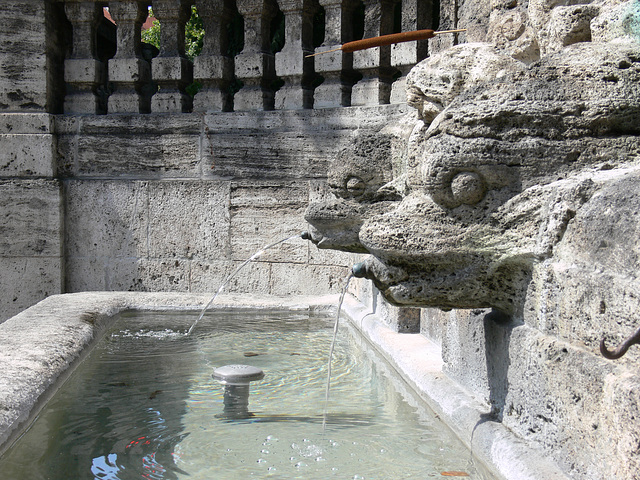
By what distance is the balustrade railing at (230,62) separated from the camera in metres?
5.19

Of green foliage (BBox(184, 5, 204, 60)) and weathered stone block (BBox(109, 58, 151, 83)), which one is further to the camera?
green foliage (BBox(184, 5, 204, 60))

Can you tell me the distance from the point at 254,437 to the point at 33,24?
455 cm

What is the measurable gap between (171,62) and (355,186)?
2.81m

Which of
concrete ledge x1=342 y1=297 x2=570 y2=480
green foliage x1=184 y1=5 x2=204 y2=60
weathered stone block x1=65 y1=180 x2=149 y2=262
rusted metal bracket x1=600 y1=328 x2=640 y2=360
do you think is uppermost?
green foliage x1=184 y1=5 x2=204 y2=60

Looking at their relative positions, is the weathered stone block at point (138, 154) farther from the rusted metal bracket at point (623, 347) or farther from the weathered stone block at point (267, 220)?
the rusted metal bracket at point (623, 347)

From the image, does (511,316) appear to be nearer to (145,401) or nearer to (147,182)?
(145,401)

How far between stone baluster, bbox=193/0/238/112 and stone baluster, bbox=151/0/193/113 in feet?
0.41

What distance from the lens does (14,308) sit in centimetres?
575

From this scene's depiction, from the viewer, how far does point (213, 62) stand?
5578mm

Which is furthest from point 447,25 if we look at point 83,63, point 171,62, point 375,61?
point 83,63

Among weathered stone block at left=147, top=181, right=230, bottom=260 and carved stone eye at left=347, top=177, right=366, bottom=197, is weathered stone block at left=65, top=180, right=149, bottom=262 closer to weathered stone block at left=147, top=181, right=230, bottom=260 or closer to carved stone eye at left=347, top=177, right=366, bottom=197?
weathered stone block at left=147, top=181, right=230, bottom=260

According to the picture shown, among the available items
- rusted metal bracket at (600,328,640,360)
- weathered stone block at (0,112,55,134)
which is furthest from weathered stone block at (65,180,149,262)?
rusted metal bracket at (600,328,640,360)

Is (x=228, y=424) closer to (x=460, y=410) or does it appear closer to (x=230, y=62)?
(x=460, y=410)

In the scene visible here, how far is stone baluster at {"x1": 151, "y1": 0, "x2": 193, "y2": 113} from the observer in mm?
5652
